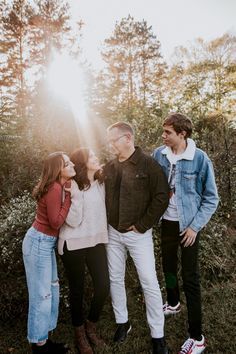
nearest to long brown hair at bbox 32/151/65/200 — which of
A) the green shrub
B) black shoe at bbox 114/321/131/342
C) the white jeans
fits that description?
the white jeans

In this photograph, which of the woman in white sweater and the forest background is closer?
the woman in white sweater

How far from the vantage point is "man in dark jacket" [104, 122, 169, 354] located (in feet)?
10.8

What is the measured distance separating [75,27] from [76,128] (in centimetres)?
1440

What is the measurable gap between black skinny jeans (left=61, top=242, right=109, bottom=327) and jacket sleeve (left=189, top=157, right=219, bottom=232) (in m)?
0.97

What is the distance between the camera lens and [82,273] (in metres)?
3.35

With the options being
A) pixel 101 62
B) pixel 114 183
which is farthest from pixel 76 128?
pixel 101 62

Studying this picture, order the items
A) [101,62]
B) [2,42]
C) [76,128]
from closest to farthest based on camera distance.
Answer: [76,128], [2,42], [101,62]

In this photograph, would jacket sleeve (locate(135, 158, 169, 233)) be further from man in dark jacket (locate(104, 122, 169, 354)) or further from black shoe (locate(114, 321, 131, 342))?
black shoe (locate(114, 321, 131, 342))

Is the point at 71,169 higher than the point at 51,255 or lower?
higher

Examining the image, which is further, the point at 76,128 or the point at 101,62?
the point at 101,62

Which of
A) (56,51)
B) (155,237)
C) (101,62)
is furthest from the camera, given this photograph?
(101,62)

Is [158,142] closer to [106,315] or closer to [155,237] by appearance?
[155,237]

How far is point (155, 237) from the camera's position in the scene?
4.68m

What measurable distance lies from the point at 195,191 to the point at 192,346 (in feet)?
5.08
